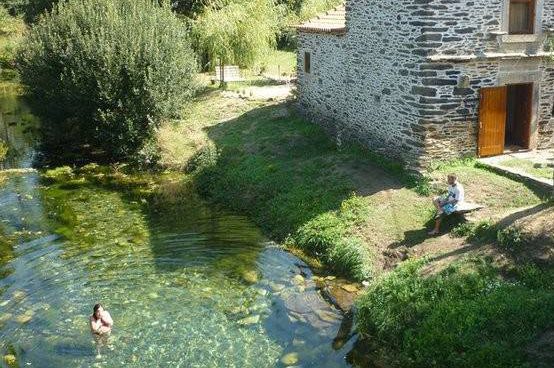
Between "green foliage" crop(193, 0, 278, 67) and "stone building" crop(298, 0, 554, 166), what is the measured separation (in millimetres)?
11426

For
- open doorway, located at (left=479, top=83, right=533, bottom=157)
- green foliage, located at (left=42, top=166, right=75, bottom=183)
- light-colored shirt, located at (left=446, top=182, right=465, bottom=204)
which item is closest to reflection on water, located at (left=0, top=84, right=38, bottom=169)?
green foliage, located at (left=42, top=166, right=75, bottom=183)

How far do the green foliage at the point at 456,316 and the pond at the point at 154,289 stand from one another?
0.95 m

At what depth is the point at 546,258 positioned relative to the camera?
34.4ft

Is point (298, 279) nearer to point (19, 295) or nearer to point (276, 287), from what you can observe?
point (276, 287)

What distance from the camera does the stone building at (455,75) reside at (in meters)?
14.7

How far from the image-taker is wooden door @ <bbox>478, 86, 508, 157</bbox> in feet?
50.3

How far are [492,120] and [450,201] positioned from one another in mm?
3963

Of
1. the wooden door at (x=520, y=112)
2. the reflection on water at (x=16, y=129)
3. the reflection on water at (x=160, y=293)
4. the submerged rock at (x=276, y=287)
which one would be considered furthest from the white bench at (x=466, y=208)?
the reflection on water at (x=16, y=129)

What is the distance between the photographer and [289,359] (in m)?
10.0

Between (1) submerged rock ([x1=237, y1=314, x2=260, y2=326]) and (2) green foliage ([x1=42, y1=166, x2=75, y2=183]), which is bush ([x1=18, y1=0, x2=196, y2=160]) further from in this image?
(1) submerged rock ([x1=237, y1=314, x2=260, y2=326])

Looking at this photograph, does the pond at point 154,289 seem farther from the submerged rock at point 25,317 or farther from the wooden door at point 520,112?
the wooden door at point 520,112

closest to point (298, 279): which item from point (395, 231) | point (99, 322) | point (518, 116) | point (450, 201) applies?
point (395, 231)

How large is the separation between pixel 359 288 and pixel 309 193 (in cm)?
422

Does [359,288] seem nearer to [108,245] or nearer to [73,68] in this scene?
[108,245]
